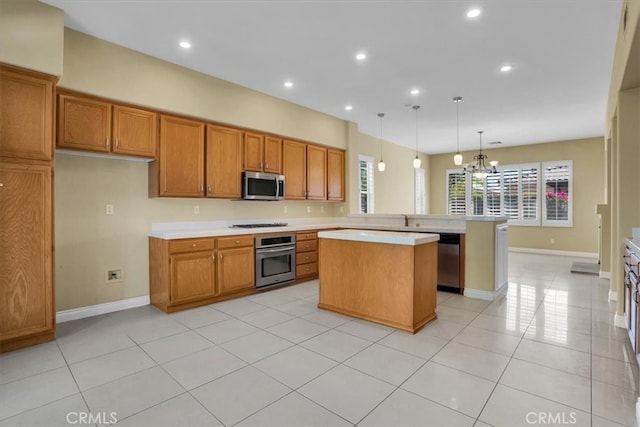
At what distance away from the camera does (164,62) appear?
13.4 ft

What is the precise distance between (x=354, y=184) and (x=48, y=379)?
5.63m

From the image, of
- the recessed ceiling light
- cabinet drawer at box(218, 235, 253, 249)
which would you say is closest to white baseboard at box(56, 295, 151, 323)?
cabinet drawer at box(218, 235, 253, 249)

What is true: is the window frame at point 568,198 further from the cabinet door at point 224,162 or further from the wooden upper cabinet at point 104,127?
the wooden upper cabinet at point 104,127

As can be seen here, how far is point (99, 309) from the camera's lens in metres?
3.75

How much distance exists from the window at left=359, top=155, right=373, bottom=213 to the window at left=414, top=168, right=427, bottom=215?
8.61 ft

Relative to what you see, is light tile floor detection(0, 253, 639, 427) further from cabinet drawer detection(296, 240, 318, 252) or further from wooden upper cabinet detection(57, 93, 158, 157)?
wooden upper cabinet detection(57, 93, 158, 157)

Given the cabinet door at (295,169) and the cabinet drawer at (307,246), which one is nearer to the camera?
the cabinet drawer at (307,246)

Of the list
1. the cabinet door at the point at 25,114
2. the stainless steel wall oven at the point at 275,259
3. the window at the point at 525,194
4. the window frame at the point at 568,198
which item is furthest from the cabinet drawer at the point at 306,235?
the window frame at the point at 568,198

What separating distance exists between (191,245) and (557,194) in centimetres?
916

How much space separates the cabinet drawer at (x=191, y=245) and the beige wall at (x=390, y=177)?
3546 millimetres

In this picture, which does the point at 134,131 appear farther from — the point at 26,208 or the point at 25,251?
the point at 25,251

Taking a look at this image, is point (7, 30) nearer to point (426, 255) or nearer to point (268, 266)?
point (268, 266)

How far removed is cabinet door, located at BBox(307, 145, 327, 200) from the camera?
602cm

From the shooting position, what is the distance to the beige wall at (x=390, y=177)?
7969 mm
